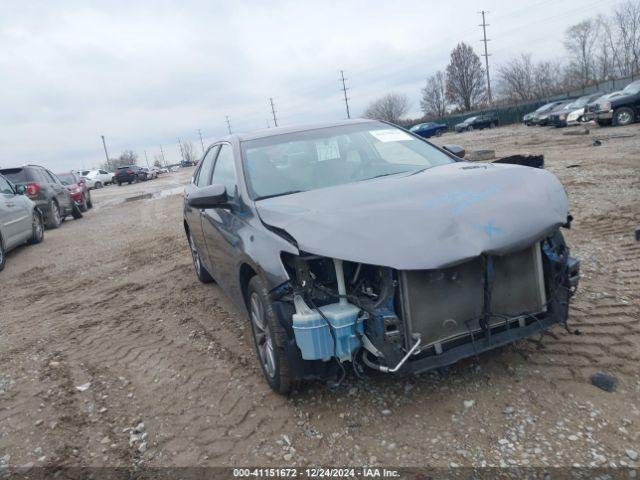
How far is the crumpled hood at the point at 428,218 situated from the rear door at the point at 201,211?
190cm

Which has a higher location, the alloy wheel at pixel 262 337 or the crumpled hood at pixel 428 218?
the crumpled hood at pixel 428 218

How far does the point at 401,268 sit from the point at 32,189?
12237 millimetres

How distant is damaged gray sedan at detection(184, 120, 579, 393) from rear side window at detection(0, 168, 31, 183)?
1097 centimetres

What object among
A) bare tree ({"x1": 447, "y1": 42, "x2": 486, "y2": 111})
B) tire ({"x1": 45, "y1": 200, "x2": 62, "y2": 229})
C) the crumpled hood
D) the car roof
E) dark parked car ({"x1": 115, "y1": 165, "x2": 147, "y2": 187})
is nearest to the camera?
the crumpled hood

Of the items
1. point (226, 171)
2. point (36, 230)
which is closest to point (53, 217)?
point (36, 230)

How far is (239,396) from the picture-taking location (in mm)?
3201

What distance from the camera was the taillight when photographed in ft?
39.1

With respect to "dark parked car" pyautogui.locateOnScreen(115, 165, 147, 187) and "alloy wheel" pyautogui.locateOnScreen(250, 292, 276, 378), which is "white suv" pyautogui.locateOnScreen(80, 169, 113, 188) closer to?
"dark parked car" pyautogui.locateOnScreen(115, 165, 147, 187)

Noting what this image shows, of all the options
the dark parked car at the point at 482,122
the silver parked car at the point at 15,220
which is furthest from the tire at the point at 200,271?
Answer: the dark parked car at the point at 482,122

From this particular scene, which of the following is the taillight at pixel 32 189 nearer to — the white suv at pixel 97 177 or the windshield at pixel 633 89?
the windshield at pixel 633 89

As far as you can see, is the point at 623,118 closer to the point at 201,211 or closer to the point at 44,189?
the point at 201,211

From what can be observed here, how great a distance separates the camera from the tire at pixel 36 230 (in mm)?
10234

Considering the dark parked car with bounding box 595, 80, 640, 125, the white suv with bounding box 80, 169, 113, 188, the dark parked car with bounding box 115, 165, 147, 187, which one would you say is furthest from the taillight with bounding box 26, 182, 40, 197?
the white suv with bounding box 80, 169, 113, 188

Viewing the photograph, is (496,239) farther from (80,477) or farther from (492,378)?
(80,477)
